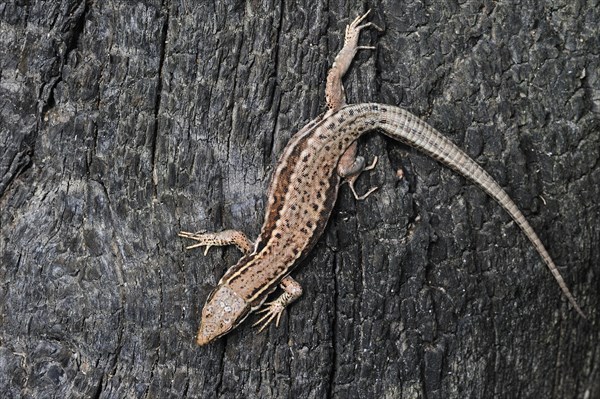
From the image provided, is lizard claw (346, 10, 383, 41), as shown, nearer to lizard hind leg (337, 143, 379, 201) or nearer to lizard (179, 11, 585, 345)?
lizard (179, 11, 585, 345)

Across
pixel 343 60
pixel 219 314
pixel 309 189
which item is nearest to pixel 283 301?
pixel 219 314

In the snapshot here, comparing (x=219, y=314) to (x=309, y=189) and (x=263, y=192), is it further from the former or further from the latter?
(x=309, y=189)

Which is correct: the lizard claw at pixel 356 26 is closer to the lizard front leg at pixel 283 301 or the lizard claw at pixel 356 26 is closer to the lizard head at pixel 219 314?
the lizard front leg at pixel 283 301

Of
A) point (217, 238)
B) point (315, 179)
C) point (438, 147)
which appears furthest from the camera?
point (315, 179)

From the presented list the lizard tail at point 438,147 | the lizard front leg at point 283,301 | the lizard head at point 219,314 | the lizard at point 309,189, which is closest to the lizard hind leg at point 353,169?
the lizard at point 309,189

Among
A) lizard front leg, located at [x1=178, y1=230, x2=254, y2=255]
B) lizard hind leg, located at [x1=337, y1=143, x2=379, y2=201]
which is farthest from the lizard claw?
lizard front leg, located at [x1=178, y1=230, x2=254, y2=255]
